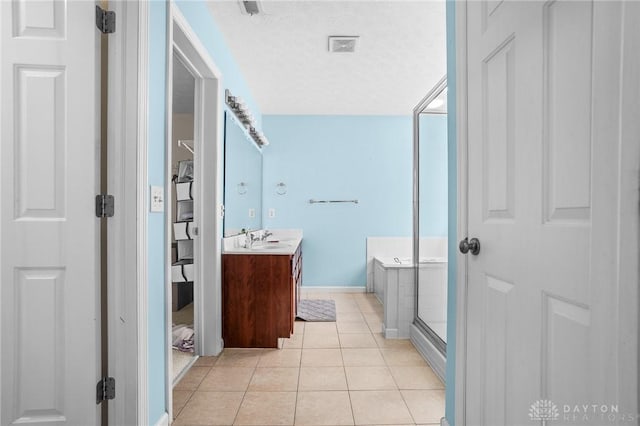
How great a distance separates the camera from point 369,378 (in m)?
2.35

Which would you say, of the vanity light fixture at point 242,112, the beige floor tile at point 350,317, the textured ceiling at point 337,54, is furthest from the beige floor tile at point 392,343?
A: the textured ceiling at point 337,54

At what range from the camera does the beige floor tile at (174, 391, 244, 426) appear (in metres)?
1.85

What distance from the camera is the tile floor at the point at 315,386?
6.22 feet

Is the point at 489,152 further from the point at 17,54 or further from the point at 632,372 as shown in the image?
the point at 17,54

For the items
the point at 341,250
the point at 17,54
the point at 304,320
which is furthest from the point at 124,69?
the point at 341,250

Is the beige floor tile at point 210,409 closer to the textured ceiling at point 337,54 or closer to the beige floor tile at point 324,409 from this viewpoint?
the beige floor tile at point 324,409

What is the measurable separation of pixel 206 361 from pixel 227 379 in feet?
1.19

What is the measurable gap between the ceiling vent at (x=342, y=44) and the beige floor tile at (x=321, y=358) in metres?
2.47

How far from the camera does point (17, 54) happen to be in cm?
142

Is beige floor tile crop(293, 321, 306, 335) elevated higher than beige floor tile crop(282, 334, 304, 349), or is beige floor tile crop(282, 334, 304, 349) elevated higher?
beige floor tile crop(282, 334, 304, 349)

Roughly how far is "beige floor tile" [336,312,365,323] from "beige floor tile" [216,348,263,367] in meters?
1.16

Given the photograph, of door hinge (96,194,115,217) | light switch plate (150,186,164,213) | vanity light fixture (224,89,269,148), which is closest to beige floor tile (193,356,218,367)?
light switch plate (150,186,164,213)

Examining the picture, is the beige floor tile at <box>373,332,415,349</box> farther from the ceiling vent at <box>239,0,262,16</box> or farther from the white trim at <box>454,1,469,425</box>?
the ceiling vent at <box>239,0,262,16</box>

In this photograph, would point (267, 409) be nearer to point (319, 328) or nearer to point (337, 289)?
point (319, 328)
